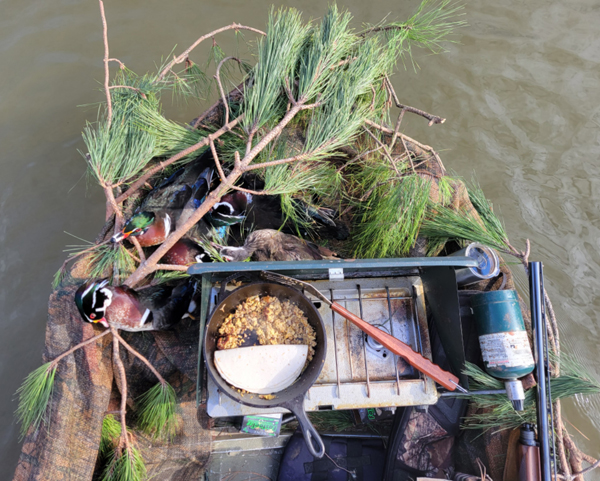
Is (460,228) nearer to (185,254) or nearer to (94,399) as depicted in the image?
(185,254)

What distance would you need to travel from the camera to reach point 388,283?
137 cm

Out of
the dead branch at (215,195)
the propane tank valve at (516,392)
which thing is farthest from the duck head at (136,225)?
the propane tank valve at (516,392)

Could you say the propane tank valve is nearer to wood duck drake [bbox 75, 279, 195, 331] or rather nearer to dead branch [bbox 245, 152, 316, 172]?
dead branch [bbox 245, 152, 316, 172]

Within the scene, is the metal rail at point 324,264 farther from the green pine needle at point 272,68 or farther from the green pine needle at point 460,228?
the green pine needle at point 272,68

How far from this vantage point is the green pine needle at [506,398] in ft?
4.08

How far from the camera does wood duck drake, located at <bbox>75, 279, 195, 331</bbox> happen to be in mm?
1332

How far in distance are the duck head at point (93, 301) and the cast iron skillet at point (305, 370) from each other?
1.33ft

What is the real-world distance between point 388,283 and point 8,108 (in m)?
2.22

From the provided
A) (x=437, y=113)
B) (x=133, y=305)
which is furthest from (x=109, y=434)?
(x=437, y=113)

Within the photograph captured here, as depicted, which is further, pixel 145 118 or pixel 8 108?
pixel 8 108

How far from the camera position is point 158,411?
148 cm

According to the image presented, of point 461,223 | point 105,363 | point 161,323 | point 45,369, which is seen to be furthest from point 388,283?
point 45,369

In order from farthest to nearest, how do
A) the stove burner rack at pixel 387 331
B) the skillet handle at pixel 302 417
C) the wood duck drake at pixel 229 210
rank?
the wood duck drake at pixel 229 210 → the stove burner rack at pixel 387 331 → the skillet handle at pixel 302 417

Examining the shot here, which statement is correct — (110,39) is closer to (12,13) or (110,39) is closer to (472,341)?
(12,13)
